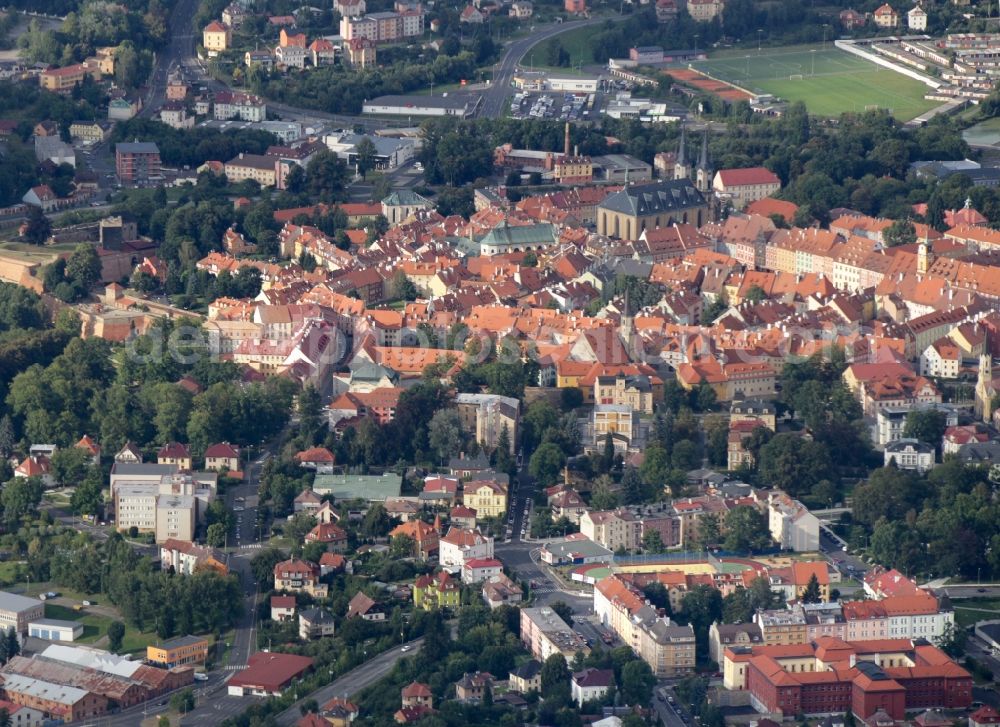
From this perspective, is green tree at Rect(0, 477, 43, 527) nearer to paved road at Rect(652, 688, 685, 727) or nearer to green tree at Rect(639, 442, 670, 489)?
green tree at Rect(639, 442, 670, 489)

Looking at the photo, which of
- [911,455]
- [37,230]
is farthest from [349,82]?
[911,455]

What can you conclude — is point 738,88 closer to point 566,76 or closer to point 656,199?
point 566,76

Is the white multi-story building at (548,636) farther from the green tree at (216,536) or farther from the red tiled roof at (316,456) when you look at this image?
the red tiled roof at (316,456)

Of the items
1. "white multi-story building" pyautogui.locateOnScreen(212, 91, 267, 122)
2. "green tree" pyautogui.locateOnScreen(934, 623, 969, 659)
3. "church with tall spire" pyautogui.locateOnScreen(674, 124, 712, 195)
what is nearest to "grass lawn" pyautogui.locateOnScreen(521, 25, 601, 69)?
"white multi-story building" pyautogui.locateOnScreen(212, 91, 267, 122)

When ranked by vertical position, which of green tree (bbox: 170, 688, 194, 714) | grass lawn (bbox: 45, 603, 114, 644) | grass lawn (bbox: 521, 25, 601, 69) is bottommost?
grass lawn (bbox: 45, 603, 114, 644)

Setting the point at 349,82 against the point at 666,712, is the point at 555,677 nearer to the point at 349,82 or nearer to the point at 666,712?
the point at 666,712

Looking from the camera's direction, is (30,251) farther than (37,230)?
No

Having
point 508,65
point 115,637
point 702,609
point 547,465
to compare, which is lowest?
point 115,637
